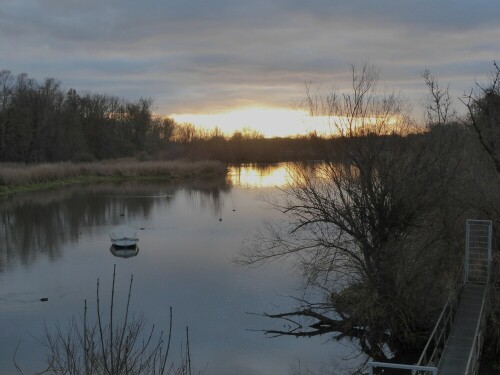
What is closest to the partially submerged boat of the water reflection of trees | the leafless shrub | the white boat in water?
the white boat in water

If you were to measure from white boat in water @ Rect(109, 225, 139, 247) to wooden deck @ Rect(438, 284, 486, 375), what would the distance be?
1211 cm

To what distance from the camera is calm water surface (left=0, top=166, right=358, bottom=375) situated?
35.4 feet

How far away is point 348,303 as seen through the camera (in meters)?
11.9

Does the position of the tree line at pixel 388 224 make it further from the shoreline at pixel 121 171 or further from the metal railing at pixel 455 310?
the shoreline at pixel 121 171

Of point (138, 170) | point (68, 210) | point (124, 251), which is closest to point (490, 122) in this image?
point (124, 251)

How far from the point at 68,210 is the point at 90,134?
3514cm

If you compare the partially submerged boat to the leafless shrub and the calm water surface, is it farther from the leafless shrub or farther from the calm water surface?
the leafless shrub

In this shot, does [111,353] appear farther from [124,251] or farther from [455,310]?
[124,251]

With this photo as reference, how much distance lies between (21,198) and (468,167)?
97.3ft

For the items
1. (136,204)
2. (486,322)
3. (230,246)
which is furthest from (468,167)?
(136,204)

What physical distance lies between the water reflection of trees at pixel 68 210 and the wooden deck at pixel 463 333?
1307 centimetres

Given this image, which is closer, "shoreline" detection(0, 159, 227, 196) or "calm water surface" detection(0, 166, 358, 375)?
"calm water surface" detection(0, 166, 358, 375)

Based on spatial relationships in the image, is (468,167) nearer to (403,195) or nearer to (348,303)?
(403,195)

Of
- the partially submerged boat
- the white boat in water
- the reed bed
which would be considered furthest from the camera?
the reed bed
